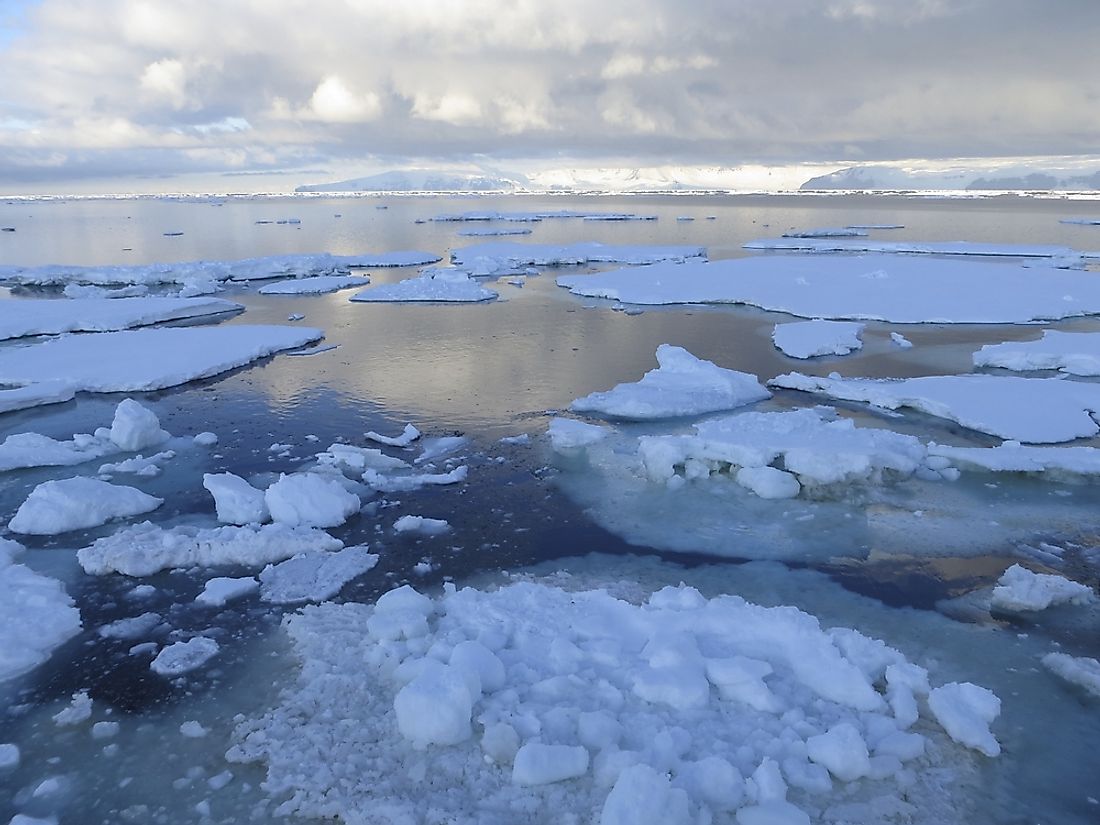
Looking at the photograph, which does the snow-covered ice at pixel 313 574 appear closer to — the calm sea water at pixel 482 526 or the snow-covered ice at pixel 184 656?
the calm sea water at pixel 482 526

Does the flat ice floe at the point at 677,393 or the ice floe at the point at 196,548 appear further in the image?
the flat ice floe at the point at 677,393

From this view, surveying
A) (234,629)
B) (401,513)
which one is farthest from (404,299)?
→ (234,629)

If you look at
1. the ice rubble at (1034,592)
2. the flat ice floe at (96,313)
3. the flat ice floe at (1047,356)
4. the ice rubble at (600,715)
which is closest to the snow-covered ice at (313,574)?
the ice rubble at (600,715)

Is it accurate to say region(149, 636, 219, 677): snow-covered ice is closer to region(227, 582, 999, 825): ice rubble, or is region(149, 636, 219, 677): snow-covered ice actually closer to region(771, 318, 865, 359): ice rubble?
region(227, 582, 999, 825): ice rubble

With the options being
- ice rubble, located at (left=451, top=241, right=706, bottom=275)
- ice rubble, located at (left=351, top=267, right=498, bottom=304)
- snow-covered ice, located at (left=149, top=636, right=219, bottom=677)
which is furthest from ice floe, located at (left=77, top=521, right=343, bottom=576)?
ice rubble, located at (left=451, top=241, right=706, bottom=275)

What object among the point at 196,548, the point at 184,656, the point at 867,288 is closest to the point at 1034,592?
the point at 184,656

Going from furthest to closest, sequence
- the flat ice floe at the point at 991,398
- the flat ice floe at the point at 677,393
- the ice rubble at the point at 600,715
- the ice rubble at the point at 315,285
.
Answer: the ice rubble at the point at 315,285, the flat ice floe at the point at 677,393, the flat ice floe at the point at 991,398, the ice rubble at the point at 600,715

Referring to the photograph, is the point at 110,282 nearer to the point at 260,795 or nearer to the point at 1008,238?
the point at 260,795
